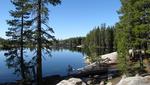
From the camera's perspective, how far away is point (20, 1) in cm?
3672

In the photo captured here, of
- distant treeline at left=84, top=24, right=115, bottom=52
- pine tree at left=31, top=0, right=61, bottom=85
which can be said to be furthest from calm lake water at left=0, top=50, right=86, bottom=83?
distant treeline at left=84, top=24, right=115, bottom=52

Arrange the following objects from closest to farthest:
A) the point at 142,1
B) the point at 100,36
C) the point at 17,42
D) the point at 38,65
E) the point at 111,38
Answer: the point at 38,65, the point at 142,1, the point at 17,42, the point at 111,38, the point at 100,36

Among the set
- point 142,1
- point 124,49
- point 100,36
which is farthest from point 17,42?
point 100,36

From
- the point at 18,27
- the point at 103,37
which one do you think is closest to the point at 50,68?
the point at 18,27

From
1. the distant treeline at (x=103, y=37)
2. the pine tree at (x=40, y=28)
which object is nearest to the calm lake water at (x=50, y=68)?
the pine tree at (x=40, y=28)

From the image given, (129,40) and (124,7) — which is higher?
(124,7)

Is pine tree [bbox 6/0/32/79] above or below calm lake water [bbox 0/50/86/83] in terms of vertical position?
above

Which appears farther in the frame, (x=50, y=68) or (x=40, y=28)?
(x=50, y=68)

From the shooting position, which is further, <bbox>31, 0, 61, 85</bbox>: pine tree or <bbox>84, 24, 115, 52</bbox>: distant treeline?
<bbox>84, 24, 115, 52</bbox>: distant treeline

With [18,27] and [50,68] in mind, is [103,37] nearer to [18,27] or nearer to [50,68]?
[50,68]

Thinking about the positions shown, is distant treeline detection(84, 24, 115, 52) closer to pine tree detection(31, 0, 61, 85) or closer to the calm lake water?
the calm lake water

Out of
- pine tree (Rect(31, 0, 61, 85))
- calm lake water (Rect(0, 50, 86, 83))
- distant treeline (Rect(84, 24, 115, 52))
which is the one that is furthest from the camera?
distant treeline (Rect(84, 24, 115, 52))

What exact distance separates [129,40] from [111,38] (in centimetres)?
11510

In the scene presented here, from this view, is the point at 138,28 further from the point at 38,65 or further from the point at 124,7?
the point at 38,65
